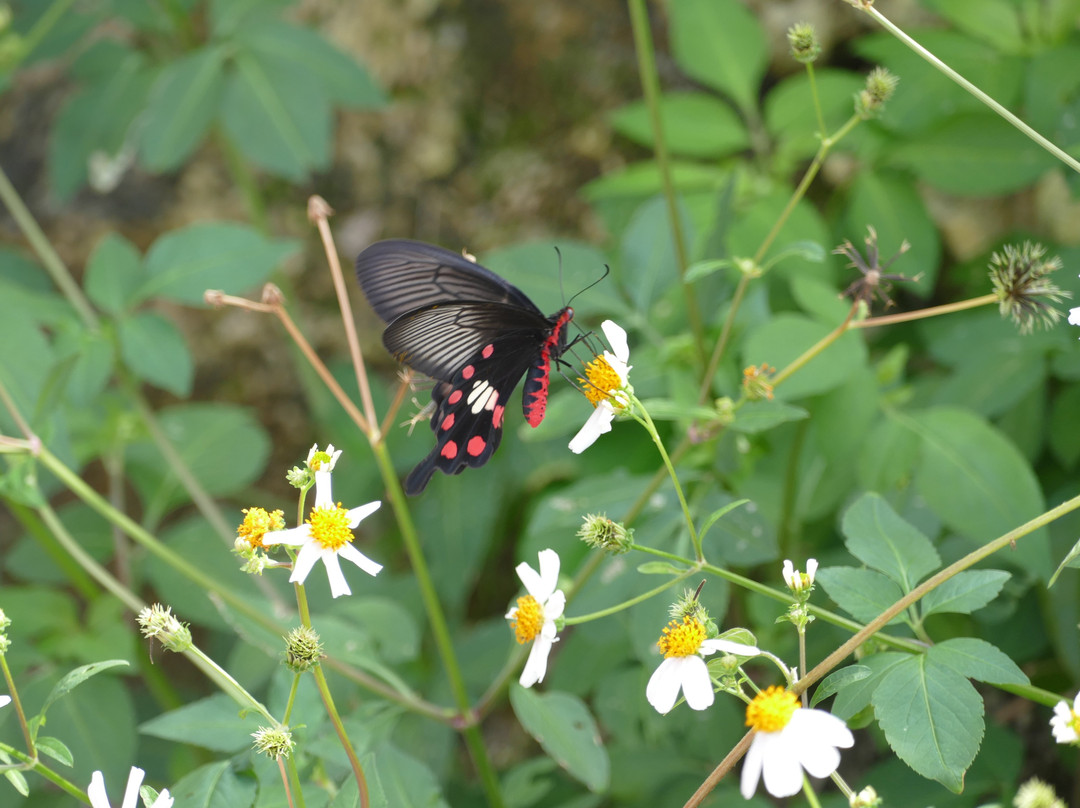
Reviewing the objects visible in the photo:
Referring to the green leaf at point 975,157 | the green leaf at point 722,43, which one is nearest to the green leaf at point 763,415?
the green leaf at point 975,157

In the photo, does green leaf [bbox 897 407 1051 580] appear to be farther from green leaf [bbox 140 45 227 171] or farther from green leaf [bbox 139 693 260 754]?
green leaf [bbox 140 45 227 171]

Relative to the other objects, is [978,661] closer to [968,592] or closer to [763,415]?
[968,592]

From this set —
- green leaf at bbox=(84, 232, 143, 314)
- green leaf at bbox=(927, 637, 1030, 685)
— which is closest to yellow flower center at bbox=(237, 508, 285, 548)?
green leaf at bbox=(927, 637, 1030, 685)

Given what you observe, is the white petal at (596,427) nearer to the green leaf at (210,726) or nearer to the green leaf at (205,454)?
the green leaf at (210,726)

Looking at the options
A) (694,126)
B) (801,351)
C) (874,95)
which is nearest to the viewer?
(874,95)

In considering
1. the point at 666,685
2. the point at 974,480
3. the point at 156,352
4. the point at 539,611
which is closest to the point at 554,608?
the point at 539,611

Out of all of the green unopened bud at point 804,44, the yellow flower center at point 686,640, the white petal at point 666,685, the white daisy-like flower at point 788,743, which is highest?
the green unopened bud at point 804,44
